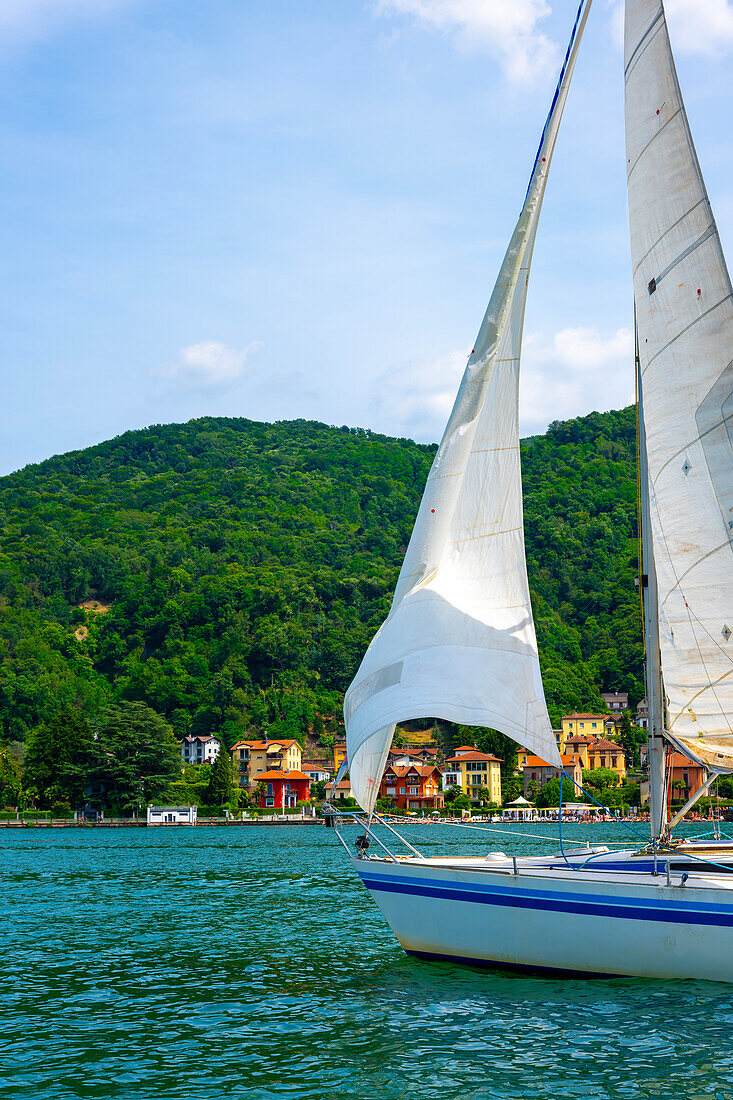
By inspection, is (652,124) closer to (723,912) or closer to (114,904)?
(723,912)

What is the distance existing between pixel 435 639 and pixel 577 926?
187 inches

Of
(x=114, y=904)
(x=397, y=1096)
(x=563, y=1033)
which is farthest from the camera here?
(x=114, y=904)

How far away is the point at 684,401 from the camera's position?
17438mm

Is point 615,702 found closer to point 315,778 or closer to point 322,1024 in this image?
point 315,778

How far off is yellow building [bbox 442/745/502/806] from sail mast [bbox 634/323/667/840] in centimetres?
10666

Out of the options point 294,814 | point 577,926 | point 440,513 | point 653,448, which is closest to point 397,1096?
point 577,926

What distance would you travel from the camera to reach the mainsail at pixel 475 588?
1670 cm

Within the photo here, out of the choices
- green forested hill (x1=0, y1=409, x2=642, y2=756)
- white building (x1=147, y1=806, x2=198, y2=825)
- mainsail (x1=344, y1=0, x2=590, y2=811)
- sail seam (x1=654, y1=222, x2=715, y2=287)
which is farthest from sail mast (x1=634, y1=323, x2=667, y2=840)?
green forested hill (x1=0, y1=409, x2=642, y2=756)

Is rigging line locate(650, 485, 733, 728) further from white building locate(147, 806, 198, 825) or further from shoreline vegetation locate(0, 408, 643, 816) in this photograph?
shoreline vegetation locate(0, 408, 643, 816)

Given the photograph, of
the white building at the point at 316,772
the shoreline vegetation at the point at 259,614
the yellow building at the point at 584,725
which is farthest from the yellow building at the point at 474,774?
the yellow building at the point at 584,725

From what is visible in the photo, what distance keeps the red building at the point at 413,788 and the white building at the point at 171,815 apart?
27.5 metres

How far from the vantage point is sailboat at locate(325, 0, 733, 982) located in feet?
53.9

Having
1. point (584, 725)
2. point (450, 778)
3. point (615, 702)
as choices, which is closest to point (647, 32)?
point (450, 778)

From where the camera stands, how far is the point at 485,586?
1758 cm
